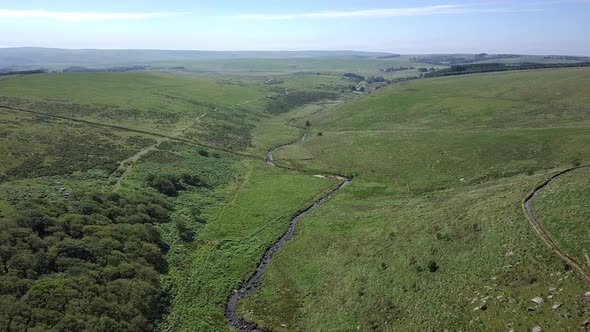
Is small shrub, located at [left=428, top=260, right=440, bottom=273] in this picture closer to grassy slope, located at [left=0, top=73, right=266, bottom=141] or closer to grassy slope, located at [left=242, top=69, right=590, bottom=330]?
grassy slope, located at [left=242, top=69, right=590, bottom=330]

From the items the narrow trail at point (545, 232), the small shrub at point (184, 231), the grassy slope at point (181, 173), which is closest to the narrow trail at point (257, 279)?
the grassy slope at point (181, 173)

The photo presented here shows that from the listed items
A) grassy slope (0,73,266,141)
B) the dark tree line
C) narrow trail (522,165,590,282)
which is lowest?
the dark tree line

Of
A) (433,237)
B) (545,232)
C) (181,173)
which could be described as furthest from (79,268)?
(545,232)

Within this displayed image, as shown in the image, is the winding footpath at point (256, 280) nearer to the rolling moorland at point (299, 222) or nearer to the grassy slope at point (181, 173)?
the rolling moorland at point (299, 222)

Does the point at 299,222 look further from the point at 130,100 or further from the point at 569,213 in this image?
the point at 130,100

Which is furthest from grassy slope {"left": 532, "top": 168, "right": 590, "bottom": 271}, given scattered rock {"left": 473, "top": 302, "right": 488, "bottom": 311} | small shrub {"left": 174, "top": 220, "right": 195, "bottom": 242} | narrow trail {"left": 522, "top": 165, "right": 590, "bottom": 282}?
small shrub {"left": 174, "top": 220, "right": 195, "bottom": 242}
